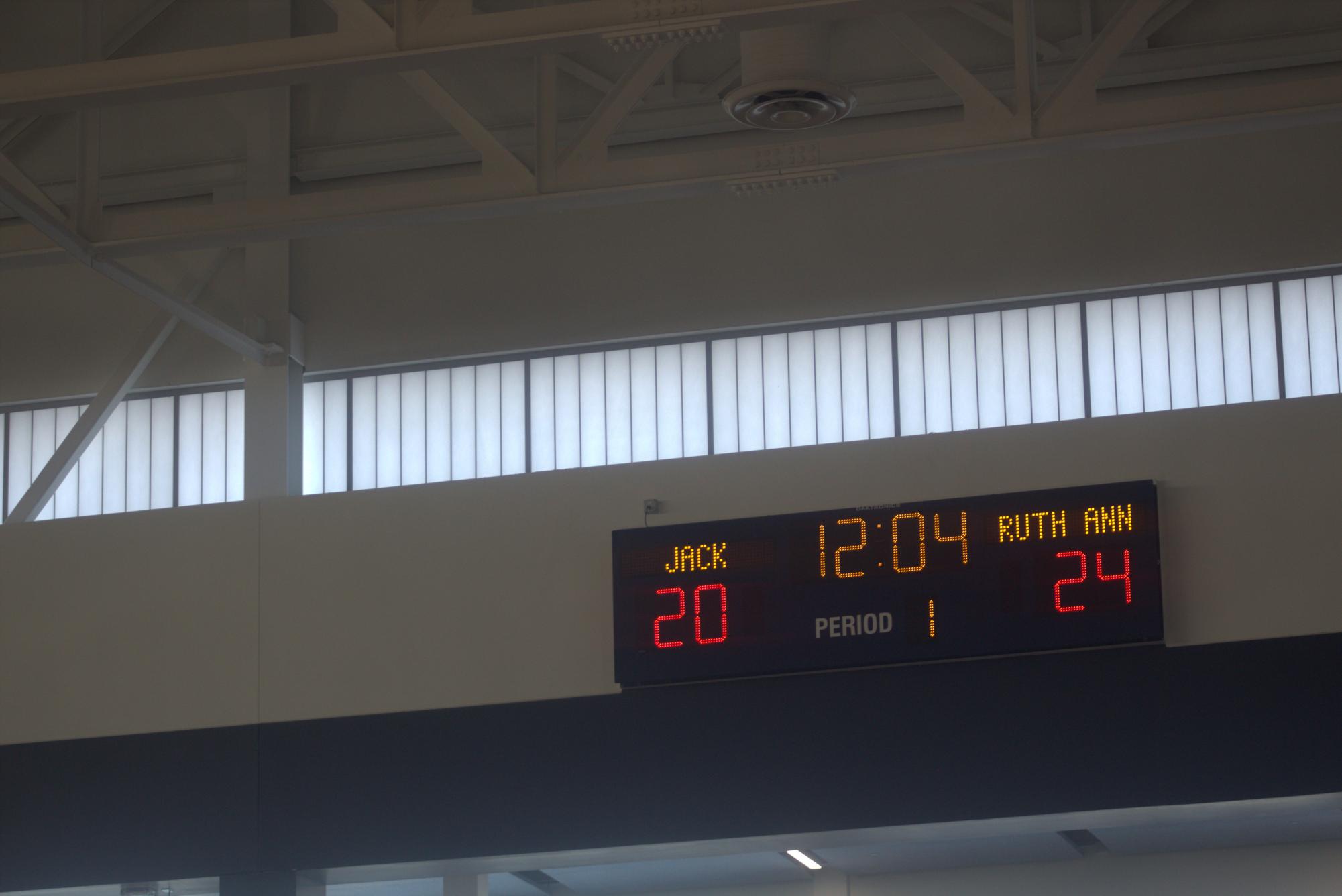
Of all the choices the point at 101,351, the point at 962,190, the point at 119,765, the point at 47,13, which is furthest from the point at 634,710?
the point at 47,13

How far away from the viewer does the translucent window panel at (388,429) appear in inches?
403

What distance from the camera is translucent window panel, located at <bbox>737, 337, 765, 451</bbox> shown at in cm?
988

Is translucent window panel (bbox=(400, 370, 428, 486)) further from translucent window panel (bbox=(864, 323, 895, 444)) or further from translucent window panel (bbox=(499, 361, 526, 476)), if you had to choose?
translucent window panel (bbox=(864, 323, 895, 444))

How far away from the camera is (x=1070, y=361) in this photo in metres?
9.53

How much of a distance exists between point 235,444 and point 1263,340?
6.12 meters

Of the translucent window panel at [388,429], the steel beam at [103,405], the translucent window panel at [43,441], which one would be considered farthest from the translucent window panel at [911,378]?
the translucent window panel at [43,441]

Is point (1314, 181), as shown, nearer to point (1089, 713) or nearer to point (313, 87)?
point (1089, 713)

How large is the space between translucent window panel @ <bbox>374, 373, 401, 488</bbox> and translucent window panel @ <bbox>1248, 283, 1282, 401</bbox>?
498 cm

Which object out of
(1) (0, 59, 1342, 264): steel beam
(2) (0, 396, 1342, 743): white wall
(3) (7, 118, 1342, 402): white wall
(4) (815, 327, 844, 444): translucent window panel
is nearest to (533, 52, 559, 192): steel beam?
(1) (0, 59, 1342, 264): steel beam

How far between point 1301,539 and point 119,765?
19.2 ft

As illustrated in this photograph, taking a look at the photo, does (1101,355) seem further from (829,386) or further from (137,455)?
(137,455)

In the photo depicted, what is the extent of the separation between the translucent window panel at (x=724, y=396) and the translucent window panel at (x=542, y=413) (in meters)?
0.99

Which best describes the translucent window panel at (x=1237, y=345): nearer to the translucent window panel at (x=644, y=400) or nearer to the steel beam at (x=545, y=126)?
the translucent window panel at (x=644, y=400)

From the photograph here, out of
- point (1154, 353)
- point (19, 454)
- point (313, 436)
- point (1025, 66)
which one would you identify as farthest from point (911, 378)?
point (19, 454)
